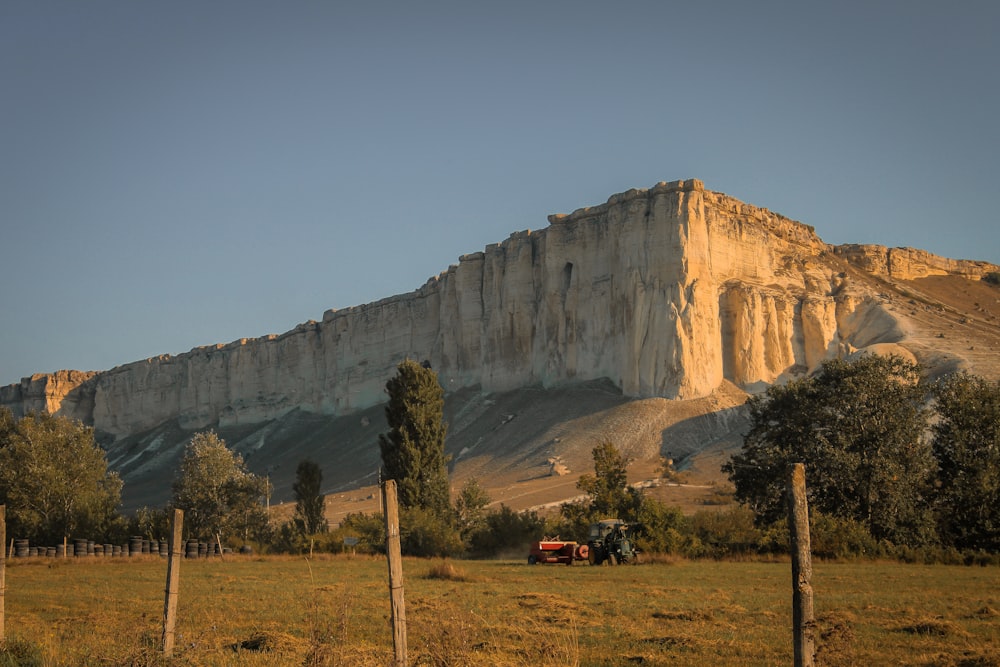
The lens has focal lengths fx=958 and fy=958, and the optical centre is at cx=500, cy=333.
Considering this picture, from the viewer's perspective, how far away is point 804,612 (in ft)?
25.0

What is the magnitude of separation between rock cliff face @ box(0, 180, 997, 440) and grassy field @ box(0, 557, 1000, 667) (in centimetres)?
4539

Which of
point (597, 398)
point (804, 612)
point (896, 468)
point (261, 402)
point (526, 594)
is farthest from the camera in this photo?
point (261, 402)

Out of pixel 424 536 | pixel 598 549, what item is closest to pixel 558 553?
pixel 598 549

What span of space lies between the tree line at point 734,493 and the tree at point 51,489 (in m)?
0.06

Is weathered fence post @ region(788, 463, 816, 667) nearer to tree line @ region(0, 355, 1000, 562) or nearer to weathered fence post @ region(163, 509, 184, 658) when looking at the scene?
weathered fence post @ region(163, 509, 184, 658)

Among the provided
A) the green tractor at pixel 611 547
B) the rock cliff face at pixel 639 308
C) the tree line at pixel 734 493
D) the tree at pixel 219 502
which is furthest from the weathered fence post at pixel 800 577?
the rock cliff face at pixel 639 308

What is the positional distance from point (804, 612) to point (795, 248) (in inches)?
3179

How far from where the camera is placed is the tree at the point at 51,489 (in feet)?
131

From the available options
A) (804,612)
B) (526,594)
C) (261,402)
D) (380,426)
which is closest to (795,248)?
(380,426)

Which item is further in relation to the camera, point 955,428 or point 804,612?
point 955,428

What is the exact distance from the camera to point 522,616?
574 inches

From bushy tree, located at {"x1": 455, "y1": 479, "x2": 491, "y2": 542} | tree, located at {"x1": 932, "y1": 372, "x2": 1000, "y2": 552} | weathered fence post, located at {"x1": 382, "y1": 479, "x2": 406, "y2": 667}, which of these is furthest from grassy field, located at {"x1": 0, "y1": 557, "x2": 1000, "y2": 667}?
bushy tree, located at {"x1": 455, "y1": 479, "x2": 491, "y2": 542}

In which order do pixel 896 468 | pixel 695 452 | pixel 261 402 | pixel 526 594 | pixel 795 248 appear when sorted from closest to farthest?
pixel 526 594 < pixel 896 468 < pixel 695 452 < pixel 795 248 < pixel 261 402

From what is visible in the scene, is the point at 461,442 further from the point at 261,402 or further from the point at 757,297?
the point at 261,402
